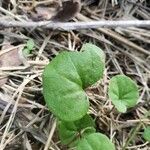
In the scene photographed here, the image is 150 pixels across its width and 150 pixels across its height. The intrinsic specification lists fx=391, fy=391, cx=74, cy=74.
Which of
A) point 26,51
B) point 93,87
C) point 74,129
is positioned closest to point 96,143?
point 74,129

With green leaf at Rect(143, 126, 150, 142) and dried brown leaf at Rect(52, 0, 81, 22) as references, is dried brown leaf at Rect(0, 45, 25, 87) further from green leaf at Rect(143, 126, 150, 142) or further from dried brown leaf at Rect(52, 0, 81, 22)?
green leaf at Rect(143, 126, 150, 142)

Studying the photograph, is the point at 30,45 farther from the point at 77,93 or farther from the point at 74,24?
the point at 77,93

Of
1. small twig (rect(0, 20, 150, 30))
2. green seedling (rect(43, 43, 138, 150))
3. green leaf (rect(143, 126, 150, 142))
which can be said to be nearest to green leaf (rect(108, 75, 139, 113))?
green seedling (rect(43, 43, 138, 150))

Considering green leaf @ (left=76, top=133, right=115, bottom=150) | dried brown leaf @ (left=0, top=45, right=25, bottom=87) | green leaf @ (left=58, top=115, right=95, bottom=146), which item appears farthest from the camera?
dried brown leaf @ (left=0, top=45, right=25, bottom=87)

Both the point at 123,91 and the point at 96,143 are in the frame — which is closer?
the point at 96,143

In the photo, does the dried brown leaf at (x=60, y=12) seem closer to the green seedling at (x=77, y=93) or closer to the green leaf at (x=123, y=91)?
the green seedling at (x=77, y=93)

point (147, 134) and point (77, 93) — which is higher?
point (77, 93)

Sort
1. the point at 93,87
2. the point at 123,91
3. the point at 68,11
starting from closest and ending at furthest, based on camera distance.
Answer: the point at 123,91 < the point at 93,87 < the point at 68,11
